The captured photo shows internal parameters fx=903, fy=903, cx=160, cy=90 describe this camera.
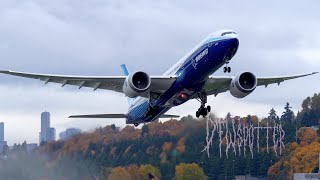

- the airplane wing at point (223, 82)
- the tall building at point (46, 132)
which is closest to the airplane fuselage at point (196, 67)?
the airplane wing at point (223, 82)

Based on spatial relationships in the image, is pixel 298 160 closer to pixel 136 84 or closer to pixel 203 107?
pixel 203 107

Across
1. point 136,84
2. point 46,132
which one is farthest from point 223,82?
point 46,132

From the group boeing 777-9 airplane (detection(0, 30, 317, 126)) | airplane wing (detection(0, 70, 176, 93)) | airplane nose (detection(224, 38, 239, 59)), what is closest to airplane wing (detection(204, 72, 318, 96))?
boeing 777-9 airplane (detection(0, 30, 317, 126))

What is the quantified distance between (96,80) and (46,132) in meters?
13.9

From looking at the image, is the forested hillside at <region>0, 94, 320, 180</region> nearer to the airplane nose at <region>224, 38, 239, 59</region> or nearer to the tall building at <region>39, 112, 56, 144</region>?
the tall building at <region>39, 112, 56, 144</region>

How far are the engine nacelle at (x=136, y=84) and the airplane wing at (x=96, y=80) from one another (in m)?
0.55

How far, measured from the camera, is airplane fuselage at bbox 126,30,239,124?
4997 cm

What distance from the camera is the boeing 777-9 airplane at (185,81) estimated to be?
5031 cm

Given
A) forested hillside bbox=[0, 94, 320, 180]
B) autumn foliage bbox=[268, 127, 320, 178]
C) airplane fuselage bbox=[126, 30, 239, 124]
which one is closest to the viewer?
airplane fuselage bbox=[126, 30, 239, 124]

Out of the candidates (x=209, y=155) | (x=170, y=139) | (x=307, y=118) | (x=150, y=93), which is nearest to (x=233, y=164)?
(x=209, y=155)

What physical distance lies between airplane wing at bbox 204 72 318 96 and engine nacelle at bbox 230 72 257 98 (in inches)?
26.8

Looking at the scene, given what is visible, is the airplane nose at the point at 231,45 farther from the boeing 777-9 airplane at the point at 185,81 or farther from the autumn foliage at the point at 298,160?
the autumn foliage at the point at 298,160

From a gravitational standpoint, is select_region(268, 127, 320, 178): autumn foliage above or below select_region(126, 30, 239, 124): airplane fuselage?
below

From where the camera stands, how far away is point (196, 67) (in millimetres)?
51031
